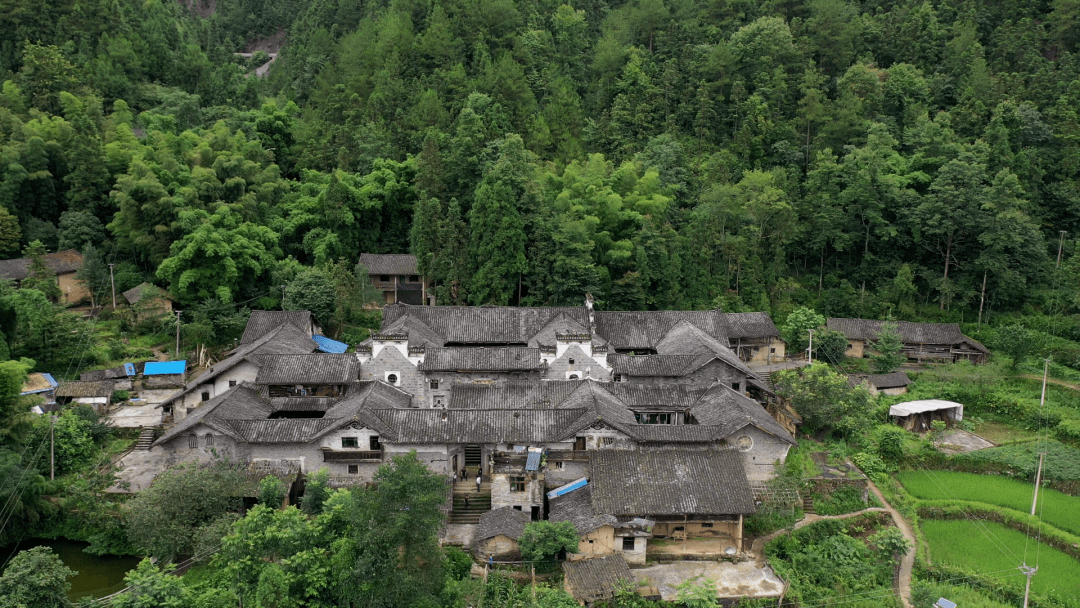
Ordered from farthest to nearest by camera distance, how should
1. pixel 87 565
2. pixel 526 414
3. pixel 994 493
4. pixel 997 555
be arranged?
pixel 994 493 → pixel 526 414 → pixel 87 565 → pixel 997 555

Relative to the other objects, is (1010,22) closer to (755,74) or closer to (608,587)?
(755,74)

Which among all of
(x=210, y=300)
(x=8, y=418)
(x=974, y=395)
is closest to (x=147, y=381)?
(x=210, y=300)

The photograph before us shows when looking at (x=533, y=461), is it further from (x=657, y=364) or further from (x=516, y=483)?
(x=657, y=364)

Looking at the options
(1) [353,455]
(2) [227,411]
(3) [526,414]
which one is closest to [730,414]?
(3) [526,414]

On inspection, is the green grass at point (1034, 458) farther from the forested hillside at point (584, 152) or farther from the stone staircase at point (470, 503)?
the stone staircase at point (470, 503)

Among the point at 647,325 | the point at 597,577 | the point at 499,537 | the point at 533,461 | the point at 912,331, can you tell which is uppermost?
the point at 647,325

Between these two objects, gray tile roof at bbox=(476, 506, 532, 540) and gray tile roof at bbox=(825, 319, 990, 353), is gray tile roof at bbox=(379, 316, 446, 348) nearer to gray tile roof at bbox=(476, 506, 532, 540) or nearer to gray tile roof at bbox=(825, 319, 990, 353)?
gray tile roof at bbox=(476, 506, 532, 540)
